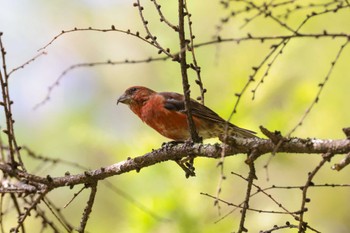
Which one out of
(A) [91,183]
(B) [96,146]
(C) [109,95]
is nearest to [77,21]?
(C) [109,95]

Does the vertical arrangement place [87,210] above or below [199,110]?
below

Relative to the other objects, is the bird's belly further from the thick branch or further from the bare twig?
the bare twig

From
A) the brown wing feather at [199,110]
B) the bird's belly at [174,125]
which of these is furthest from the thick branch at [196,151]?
the bird's belly at [174,125]

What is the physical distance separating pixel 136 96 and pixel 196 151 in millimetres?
1539

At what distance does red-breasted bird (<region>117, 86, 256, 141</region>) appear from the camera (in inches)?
161

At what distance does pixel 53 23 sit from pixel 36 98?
108cm

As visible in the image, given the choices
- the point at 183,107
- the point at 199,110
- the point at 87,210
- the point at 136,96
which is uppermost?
the point at 136,96

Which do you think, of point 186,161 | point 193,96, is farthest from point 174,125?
point 193,96

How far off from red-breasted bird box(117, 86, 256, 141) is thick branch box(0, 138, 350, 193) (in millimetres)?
713

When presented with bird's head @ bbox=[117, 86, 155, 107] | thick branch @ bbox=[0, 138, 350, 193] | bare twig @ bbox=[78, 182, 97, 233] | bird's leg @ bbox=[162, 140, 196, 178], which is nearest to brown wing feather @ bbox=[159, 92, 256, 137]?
bird's head @ bbox=[117, 86, 155, 107]

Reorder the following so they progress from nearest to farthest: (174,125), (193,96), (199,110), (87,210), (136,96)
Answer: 1. (87,210)
2. (199,110)
3. (174,125)
4. (136,96)
5. (193,96)

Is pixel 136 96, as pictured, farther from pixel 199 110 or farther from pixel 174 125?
pixel 199 110

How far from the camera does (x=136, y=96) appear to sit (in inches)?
179

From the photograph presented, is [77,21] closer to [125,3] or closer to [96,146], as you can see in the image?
[125,3]
